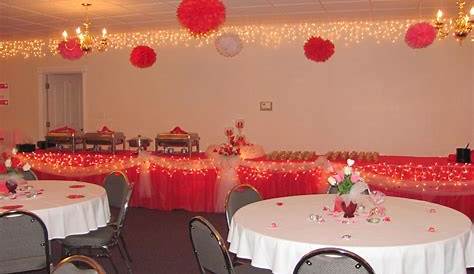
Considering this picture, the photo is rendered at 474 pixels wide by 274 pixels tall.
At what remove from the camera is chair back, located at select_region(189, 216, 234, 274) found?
7.97ft

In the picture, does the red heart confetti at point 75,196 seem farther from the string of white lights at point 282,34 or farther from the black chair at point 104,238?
the string of white lights at point 282,34

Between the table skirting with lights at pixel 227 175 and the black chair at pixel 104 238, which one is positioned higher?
the table skirting with lights at pixel 227 175

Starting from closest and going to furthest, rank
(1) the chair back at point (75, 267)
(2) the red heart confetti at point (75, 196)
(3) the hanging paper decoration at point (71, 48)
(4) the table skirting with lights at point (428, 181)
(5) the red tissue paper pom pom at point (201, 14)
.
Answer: (1) the chair back at point (75, 267) → (2) the red heart confetti at point (75, 196) → (5) the red tissue paper pom pom at point (201, 14) → (4) the table skirting with lights at point (428, 181) → (3) the hanging paper decoration at point (71, 48)

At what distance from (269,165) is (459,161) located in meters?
2.03

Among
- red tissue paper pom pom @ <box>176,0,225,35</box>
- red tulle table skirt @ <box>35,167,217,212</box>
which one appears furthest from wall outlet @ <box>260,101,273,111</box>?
red tissue paper pom pom @ <box>176,0,225,35</box>

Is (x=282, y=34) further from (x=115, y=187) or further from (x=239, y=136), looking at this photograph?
(x=115, y=187)

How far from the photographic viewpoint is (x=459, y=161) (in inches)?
198

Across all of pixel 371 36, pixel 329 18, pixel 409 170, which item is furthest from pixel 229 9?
pixel 409 170

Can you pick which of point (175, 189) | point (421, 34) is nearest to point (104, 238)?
point (175, 189)

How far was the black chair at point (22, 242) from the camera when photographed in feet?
9.25

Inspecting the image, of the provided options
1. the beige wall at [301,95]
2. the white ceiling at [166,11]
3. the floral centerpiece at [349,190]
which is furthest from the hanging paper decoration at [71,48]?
the floral centerpiece at [349,190]

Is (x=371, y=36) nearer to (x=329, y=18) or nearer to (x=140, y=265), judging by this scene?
(x=329, y=18)

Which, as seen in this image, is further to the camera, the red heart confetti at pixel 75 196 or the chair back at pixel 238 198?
the red heart confetti at pixel 75 196

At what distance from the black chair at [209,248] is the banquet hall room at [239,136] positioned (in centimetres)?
1
